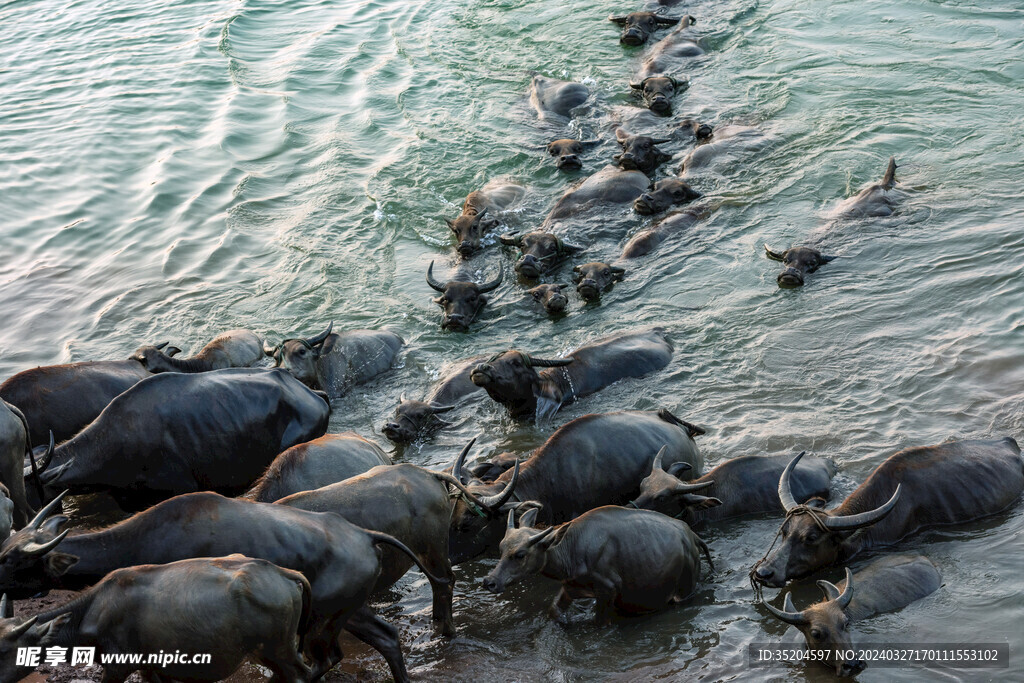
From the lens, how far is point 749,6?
20125 millimetres

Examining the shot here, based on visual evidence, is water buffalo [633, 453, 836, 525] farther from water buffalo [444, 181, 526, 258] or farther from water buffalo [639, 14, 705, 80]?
water buffalo [639, 14, 705, 80]

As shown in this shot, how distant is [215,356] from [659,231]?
19.0ft

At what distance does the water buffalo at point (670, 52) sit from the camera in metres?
17.7

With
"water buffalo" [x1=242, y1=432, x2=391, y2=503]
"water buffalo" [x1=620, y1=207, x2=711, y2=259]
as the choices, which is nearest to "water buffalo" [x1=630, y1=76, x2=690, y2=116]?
"water buffalo" [x1=620, y1=207, x2=711, y2=259]

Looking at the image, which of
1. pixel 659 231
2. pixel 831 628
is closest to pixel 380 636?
pixel 831 628

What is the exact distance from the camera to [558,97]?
17.1 metres

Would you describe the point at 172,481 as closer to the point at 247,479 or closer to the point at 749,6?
the point at 247,479

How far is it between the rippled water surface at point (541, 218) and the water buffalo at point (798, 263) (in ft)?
0.46

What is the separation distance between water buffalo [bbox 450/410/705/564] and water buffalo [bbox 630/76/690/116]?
31.0ft

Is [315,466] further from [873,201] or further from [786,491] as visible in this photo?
[873,201]

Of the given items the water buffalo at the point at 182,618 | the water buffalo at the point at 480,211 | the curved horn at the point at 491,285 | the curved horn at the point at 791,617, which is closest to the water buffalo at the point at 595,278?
the curved horn at the point at 491,285

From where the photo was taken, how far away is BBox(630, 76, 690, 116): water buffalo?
628 inches

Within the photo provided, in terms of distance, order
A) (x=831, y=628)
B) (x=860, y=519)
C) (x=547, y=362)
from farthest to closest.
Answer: (x=547, y=362)
(x=860, y=519)
(x=831, y=628)

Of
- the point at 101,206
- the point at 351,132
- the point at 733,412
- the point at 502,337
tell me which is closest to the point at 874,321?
the point at 733,412
